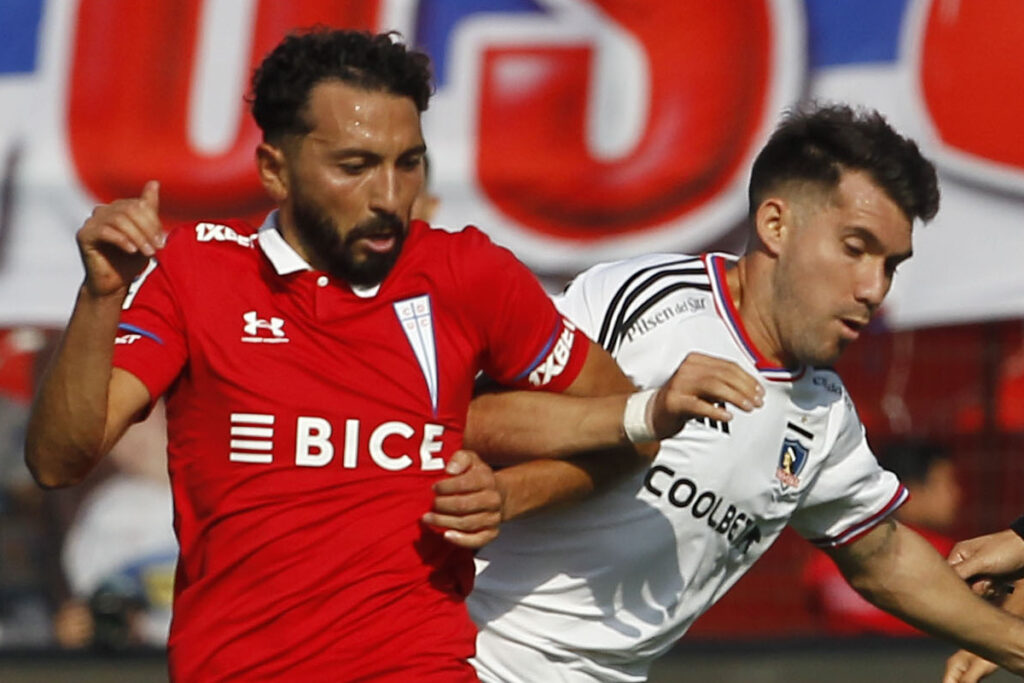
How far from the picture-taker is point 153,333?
3035 mm

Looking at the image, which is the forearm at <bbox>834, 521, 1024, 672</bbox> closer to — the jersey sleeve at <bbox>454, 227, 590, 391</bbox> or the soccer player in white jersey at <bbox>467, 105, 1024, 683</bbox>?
the soccer player in white jersey at <bbox>467, 105, 1024, 683</bbox>

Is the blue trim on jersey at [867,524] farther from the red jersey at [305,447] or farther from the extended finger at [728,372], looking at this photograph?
the red jersey at [305,447]

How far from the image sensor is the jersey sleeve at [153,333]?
9.84 ft

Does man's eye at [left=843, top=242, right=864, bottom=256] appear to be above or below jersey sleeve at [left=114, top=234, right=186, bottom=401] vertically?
above

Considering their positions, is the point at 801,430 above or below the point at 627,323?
below

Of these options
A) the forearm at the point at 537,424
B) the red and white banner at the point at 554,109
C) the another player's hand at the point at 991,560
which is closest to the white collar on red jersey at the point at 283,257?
the forearm at the point at 537,424

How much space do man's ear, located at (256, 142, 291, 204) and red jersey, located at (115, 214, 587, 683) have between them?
0.28 ft

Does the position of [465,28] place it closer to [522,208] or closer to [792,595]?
[522,208]

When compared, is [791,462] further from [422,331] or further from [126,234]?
[126,234]

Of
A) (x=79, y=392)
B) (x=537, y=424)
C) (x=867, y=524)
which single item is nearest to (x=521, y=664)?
(x=537, y=424)

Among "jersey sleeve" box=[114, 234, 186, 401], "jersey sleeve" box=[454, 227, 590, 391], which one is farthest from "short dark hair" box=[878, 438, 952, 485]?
"jersey sleeve" box=[114, 234, 186, 401]

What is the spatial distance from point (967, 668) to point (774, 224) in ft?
3.85

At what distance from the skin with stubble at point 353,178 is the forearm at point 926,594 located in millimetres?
1493

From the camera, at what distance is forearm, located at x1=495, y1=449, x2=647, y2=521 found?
3215mm
